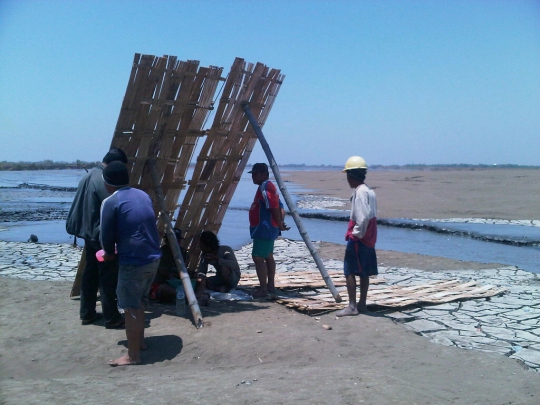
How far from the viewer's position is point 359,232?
570cm

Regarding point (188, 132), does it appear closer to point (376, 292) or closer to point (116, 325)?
point (116, 325)

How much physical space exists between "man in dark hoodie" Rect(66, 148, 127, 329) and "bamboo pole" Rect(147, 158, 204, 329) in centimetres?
77

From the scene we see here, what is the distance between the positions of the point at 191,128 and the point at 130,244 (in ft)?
7.74

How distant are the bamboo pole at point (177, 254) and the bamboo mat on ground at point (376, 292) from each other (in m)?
1.38

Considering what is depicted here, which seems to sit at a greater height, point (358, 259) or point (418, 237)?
point (358, 259)

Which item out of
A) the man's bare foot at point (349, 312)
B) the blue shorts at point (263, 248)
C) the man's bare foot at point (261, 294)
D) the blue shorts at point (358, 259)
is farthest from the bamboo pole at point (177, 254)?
the blue shorts at point (358, 259)

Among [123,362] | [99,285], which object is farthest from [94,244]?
[123,362]

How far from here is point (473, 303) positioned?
693cm

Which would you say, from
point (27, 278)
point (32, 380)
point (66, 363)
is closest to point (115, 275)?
point (66, 363)

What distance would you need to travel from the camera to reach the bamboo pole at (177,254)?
5402 millimetres

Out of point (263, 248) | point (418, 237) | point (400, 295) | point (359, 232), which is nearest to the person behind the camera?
point (359, 232)

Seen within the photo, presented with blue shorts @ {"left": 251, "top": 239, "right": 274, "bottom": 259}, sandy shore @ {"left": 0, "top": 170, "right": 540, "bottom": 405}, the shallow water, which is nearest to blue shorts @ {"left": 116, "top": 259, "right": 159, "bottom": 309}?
sandy shore @ {"left": 0, "top": 170, "right": 540, "bottom": 405}

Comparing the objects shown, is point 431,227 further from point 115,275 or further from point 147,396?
point 147,396

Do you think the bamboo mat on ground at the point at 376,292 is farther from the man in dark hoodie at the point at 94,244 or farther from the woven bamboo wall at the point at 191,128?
the man in dark hoodie at the point at 94,244
